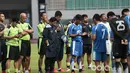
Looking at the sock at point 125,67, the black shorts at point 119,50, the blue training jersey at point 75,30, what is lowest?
the sock at point 125,67

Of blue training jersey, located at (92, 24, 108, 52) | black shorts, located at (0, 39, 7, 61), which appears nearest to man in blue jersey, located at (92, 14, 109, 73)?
blue training jersey, located at (92, 24, 108, 52)

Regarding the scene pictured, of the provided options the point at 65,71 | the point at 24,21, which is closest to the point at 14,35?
the point at 24,21

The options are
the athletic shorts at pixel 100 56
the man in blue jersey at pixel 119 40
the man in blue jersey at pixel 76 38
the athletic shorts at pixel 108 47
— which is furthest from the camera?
the man in blue jersey at pixel 76 38

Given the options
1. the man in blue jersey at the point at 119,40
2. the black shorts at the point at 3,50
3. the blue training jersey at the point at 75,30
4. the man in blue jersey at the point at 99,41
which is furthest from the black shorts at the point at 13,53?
the man in blue jersey at the point at 119,40

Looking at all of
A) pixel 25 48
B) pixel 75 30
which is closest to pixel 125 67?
pixel 75 30

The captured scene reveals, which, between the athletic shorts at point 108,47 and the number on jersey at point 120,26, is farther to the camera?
the athletic shorts at point 108,47

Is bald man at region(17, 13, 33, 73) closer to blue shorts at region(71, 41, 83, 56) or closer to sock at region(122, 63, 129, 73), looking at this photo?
blue shorts at region(71, 41, 83, 56)

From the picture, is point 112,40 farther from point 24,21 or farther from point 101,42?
point 24,21

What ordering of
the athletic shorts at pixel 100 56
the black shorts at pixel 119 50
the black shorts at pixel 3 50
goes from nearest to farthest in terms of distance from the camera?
1. the black shorts at pixel 119 50
2. the athletic shorts at pixel 100 56
3. the black shorts at pixel 3 50

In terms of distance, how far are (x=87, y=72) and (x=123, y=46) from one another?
2905mm

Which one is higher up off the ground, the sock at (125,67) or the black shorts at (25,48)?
the black shorts at (25,48)

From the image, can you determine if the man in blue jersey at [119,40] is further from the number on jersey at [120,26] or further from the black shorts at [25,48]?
the black shorts at [25,48]

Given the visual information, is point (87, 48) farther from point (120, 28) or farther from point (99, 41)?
point (120, 28)

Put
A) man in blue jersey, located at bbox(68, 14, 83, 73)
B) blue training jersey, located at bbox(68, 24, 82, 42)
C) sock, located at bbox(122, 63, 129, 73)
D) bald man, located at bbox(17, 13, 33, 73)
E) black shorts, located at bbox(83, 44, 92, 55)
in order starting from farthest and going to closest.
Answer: black shorts, located at bbox(83, 44, 92, 55)
blue training jersey, located at bbox(68, 24, 82, 42)
man in blue jersey, located at bbox(68, 14, 83, 73)
bald man, located at bbox(17, 13, 33, 73)
sock, located at bbox(122, 63, 129, 73)
